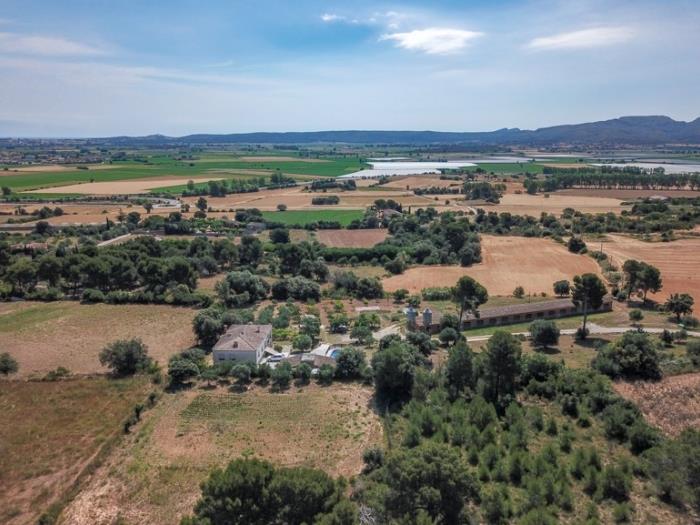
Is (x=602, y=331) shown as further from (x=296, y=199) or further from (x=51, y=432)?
(x=296, y=199)

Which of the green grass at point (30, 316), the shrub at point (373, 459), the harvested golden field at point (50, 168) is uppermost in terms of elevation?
the harvested golden field at point (50, 168)

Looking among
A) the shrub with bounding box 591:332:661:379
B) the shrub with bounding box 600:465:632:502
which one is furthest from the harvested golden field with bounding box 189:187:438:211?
the shrub with bounding box 600:465:632:502

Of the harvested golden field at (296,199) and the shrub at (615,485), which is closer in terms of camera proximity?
the shrub at (615,485)

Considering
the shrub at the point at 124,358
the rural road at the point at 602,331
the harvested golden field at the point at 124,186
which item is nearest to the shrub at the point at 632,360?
the rural road at the point at 602,331

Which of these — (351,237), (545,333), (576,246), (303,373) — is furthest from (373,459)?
(351,237)

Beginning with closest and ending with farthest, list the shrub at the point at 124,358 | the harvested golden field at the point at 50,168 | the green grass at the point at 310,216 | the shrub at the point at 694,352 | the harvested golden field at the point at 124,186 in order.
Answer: the shrub at the point at 694,352 → the shrub at the point at 124,358 → the green grass at the point at 310,216 → the harvested golden field at the point at 124,186 → the harvested golden field at the point at 50,168

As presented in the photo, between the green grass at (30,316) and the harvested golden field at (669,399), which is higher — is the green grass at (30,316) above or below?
below

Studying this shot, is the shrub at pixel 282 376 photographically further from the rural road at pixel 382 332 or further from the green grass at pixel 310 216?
the green grass at pixel 310 216

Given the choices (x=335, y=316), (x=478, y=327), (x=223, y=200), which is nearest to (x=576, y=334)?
(x=478, y=327)
